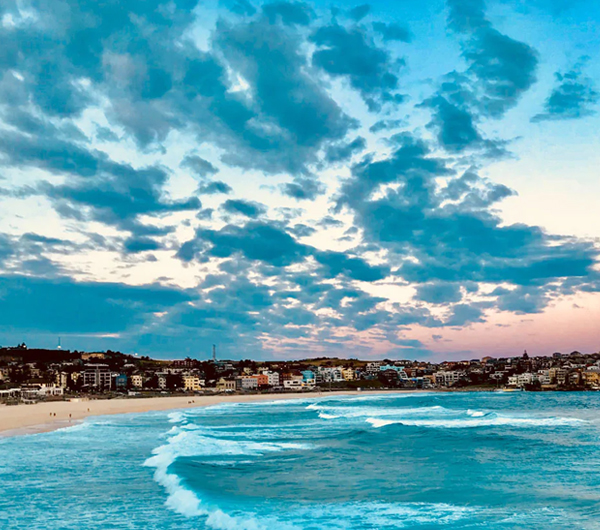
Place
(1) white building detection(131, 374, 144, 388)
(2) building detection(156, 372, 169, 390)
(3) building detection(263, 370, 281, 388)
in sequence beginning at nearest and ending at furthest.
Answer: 1. (2) building detection(156, 372, 169, 390)
2. (1) white building detection(131, 374, 144, 388)
3. (3) building detection(263, 370, 281, 388)

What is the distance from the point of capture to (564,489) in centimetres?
1984

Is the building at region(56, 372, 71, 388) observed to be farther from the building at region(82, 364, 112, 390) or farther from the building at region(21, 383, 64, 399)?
the building at region(21, 383, 64, 399)

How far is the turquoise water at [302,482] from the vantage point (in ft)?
52.0

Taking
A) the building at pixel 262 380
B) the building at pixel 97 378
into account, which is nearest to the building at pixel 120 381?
the building at pixel 97 378

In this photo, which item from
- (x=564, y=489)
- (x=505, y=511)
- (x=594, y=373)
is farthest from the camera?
(x=594, y=373)

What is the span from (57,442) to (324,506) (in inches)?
945

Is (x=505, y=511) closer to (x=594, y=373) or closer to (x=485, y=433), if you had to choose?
(x=485, y=433)

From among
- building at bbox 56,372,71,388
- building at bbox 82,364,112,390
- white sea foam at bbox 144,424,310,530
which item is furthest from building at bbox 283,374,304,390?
white sea foam at bbox 144,424,310,530

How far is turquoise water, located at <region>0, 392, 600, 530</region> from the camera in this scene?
15844mm

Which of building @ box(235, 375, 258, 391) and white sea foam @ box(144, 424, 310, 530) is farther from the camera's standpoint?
building @ box(235, 375, 258, 391)

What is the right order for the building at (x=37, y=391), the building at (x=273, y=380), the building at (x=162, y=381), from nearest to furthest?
the building at (x=37, y=391)
the building at (x=162, y=381)
the building at (x=273, y=380)

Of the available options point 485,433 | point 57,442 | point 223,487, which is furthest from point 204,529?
point 485,433

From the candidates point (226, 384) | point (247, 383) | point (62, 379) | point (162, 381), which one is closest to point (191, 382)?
point (162, 381)

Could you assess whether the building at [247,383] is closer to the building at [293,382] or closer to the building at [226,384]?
the building at [226,384]
